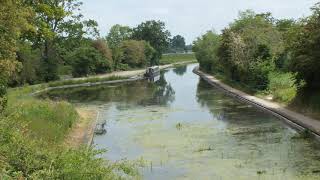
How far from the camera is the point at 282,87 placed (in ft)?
122

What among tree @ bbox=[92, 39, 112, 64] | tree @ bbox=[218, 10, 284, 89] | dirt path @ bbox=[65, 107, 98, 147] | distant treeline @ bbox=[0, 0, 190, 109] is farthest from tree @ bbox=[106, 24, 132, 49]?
dirt path @ bbox=[65, 107, 98, 147]

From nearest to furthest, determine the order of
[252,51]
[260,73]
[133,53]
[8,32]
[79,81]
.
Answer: [8,32]
[260,73]
[252,51]
[79,81]
[133,53]

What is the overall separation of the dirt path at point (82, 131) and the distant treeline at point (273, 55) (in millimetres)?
10407

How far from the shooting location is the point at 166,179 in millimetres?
15266

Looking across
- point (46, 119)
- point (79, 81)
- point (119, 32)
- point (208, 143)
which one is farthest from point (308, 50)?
point (119, 32)

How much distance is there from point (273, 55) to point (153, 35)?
10191cm

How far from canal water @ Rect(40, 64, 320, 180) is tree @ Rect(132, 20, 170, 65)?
10555 cm

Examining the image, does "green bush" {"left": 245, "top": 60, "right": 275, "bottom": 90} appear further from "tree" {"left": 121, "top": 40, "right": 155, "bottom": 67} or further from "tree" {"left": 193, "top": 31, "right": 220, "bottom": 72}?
"tree" {"left": 121, "top": 40, "right": 155, "bottom": 67}

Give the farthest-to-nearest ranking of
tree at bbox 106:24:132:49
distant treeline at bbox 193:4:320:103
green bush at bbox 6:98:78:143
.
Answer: tree at bbox 106:24:132:49, distant treeline at bbox 193:4:320:103, green bush at bbox 6:98:78:143

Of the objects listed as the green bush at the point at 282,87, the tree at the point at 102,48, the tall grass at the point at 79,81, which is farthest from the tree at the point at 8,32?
the tree at the point at 102,48

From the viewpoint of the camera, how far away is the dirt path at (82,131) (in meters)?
21.5

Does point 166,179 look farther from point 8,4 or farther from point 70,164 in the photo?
point 8,4

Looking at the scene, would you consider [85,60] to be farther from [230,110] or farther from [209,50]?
[230,110]

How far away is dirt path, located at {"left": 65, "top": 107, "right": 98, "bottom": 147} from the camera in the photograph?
21.5 m
